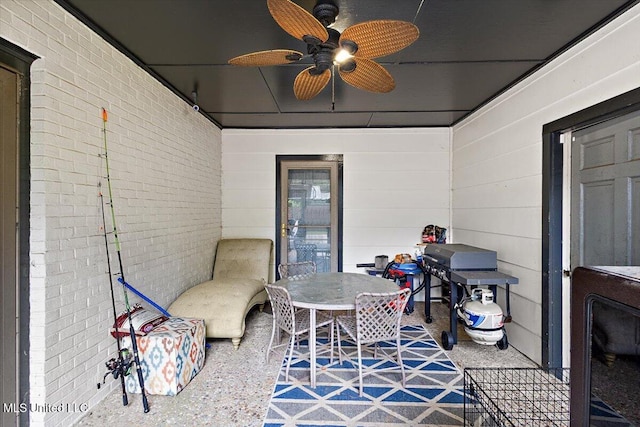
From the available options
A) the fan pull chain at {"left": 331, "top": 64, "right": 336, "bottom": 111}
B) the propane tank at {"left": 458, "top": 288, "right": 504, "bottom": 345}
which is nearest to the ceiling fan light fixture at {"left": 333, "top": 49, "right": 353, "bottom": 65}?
the fan pull chain at {"left": 331, "top": 64, "right": 336, "bottom": 111}

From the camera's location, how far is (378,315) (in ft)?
8.59

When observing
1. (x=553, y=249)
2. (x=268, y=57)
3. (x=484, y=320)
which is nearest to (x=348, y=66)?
(x=268, y=57)

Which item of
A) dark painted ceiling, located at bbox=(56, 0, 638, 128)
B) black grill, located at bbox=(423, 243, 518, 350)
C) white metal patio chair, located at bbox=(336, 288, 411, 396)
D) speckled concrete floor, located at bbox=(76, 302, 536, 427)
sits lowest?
speckled concrete floor, located at bbox=(76, 302, 536, 427)

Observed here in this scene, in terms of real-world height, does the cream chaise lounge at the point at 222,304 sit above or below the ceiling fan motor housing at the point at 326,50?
below

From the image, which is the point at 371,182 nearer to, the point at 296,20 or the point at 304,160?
the point at 304,160

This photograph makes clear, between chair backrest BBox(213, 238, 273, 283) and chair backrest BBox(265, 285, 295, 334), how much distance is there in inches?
69.3

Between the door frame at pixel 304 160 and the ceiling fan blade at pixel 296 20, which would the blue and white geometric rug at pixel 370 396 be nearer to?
the door frame at pixel 304 160

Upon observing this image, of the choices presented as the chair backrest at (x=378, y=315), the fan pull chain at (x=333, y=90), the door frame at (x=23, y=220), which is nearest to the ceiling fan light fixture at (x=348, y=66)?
the fan pull chain at (x=333, y=90)

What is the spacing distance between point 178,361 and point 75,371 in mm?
636

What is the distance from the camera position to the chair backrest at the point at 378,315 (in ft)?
8.39

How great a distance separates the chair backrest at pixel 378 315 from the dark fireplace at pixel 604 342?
1.74m

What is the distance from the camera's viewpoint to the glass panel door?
5.27 meters

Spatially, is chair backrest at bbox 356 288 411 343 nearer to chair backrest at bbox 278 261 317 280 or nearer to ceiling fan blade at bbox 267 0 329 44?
chair backrest at bbox 278 261 317 280

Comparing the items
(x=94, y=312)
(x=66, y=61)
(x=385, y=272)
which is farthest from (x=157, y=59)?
(x=385, y=272)
